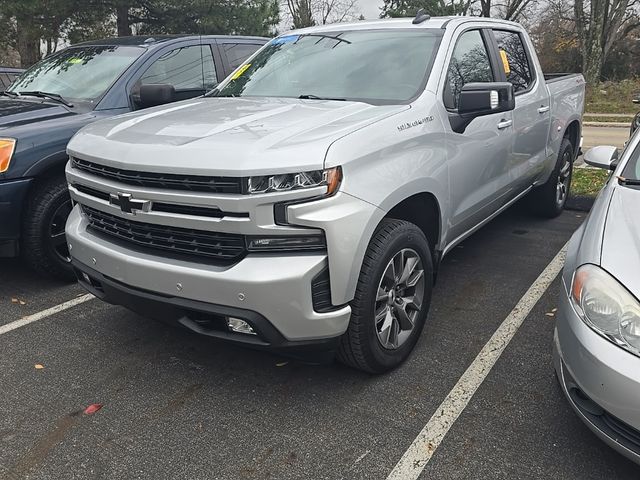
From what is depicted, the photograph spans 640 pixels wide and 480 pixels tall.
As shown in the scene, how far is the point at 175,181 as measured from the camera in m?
2.58

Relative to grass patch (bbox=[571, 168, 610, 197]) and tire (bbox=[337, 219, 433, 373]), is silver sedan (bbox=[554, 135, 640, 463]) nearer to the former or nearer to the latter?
tire (bbox=[337, 219, 433, 373])

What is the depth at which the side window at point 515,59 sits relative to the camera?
15.3 feet

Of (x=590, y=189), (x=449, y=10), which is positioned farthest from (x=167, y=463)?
(x=449, y=10)

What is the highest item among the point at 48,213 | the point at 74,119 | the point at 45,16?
the point at 45,16

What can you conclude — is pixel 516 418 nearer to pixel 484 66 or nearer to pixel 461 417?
pixel 461 417

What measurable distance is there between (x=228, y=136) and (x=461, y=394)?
1.73 metres

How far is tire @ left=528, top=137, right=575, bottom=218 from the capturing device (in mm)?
5836

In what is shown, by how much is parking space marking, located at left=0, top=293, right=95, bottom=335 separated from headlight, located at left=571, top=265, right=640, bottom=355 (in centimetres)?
329

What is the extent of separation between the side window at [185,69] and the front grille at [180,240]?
2.44 metres

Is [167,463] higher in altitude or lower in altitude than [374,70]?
lower

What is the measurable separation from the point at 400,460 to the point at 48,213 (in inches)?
121

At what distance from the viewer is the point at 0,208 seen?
3.90m

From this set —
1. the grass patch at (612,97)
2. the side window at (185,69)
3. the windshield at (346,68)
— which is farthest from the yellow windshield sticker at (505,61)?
the grass patch at (612,97)

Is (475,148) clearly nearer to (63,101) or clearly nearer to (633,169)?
(633,169)
